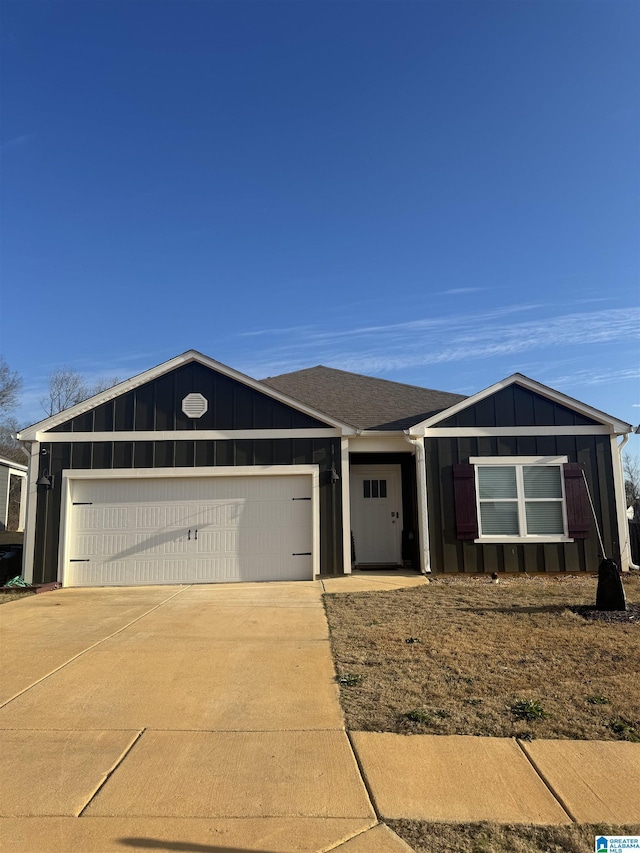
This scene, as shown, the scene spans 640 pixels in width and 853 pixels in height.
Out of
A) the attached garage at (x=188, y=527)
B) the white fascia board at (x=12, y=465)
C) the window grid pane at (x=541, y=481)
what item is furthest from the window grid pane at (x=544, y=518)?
the white fascia board at (x=12, y=465)

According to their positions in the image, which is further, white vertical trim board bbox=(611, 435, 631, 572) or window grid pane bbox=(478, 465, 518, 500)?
window grid pane bbox=(478, 465, 518, 500)

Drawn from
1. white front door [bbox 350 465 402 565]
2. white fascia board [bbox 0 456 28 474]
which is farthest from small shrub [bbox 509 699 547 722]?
white fascia board [bbox 0 456 28 474]

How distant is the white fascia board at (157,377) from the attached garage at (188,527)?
1.08 m

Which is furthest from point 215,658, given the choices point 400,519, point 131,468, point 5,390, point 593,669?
point 5,390

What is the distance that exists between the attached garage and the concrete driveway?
374 centimetres

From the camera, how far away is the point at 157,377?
11.4 meters

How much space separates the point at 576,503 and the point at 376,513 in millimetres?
4096

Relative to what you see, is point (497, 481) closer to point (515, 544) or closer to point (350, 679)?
point (515, 544)

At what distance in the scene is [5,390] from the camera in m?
31.8

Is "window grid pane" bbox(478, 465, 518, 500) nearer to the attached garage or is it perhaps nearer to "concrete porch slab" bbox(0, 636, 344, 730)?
the attached garage

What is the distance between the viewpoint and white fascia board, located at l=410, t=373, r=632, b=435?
11.2 m

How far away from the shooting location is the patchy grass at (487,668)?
13.1ft

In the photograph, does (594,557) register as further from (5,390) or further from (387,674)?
(5,390)

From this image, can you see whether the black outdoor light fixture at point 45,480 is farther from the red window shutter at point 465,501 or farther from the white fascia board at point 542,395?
the red window shutter at point 465,501
